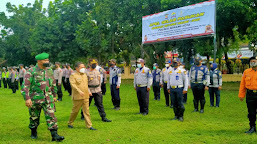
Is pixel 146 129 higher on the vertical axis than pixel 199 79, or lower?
lower

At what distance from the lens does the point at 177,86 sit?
8633 mm

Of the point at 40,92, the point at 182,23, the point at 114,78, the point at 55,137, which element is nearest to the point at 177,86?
the point at 114,78

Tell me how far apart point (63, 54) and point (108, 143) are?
3269 centimetres

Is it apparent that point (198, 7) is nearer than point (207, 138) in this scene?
No

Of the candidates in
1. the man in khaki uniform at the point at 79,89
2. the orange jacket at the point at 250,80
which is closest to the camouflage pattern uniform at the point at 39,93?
the man in khaki uniform at the point at 79,89

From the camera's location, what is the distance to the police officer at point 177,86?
857 centimetres

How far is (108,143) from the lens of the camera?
20.6ft

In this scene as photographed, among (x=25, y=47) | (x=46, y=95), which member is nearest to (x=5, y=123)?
(x=46, y=95)

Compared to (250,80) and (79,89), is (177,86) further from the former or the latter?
(79,89)

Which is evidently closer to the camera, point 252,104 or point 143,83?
point 252,104

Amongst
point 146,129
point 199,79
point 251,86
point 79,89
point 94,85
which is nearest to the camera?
point 251,86

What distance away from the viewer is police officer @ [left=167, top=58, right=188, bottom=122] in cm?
857

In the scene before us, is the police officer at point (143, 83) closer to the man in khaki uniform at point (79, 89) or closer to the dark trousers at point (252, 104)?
the man in khaki uniform at point (79, 89)

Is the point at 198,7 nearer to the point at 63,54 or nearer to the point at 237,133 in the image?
the point at 237,133
